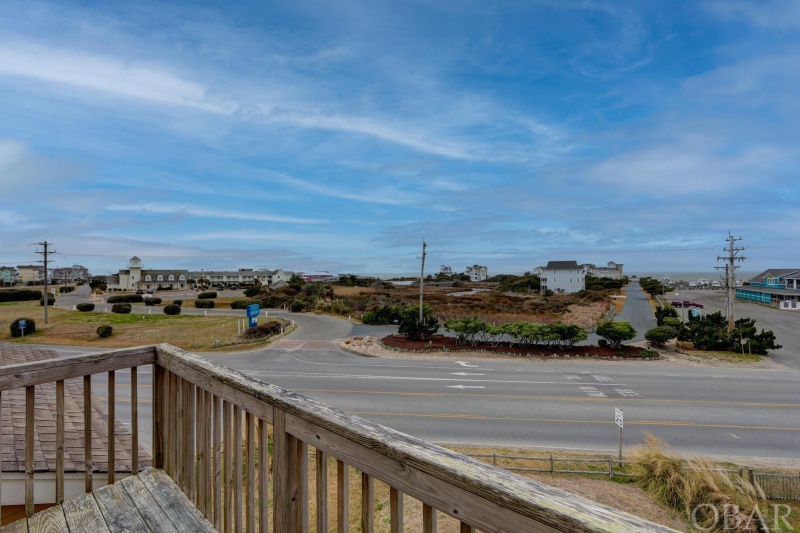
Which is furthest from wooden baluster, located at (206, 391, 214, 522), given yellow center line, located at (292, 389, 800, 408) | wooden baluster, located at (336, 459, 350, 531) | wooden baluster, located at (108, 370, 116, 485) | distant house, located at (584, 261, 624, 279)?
distant house, located at (584, 261, 624, 279)

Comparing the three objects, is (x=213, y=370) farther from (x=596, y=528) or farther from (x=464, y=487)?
(x=596, y=528)

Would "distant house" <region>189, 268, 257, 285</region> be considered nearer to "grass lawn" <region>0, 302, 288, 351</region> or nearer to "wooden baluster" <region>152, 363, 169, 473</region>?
"grass lawn" <region>0, 302, 288, 351</region>

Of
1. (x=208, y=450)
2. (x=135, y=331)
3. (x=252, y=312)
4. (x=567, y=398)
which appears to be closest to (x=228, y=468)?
(x=208, y=450)

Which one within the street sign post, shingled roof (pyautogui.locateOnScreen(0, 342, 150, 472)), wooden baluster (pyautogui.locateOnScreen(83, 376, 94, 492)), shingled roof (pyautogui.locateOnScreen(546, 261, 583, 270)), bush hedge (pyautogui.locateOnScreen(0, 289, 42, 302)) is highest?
shingled roof (pyautogui.locateOnScreen(546, 261, 583, 270))

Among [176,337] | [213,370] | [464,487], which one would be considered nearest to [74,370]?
[213,370]

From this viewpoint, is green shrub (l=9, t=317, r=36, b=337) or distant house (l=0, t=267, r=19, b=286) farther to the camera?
distant house (l=0, t=267, r=19, b=286)

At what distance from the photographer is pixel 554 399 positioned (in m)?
14.3

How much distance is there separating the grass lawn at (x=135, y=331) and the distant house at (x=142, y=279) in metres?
52.4

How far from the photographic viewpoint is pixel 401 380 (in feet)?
55.7

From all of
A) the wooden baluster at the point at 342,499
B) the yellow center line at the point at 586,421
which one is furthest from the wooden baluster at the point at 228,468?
the yellow center line at the point at 586,421

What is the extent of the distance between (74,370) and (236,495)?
1580 millimetres

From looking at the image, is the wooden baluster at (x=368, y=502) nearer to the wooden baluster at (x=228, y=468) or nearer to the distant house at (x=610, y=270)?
the wooden baluster at (x=228, y=468)

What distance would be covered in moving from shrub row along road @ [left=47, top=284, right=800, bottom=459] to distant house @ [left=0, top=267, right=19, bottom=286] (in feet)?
454

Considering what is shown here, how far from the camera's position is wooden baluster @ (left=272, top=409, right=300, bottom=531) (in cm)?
172
